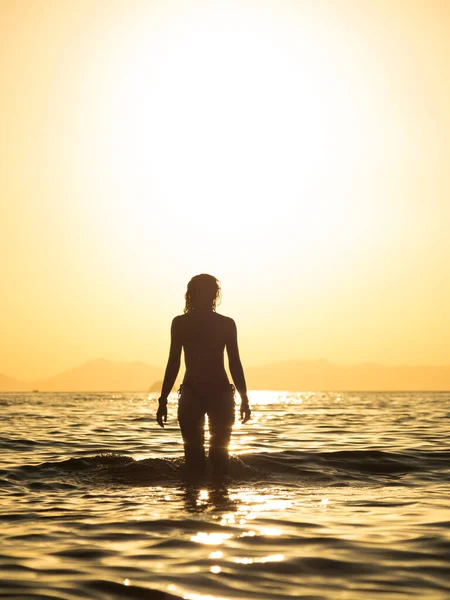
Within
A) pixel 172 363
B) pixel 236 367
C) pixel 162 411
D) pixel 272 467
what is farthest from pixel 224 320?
pixel 272 467

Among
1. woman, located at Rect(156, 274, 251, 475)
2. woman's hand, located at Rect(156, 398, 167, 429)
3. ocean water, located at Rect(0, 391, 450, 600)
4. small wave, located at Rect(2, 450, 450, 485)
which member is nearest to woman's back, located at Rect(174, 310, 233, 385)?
woman, located at Rect(156, 274, 251, 475)

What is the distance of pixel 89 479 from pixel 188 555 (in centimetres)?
527

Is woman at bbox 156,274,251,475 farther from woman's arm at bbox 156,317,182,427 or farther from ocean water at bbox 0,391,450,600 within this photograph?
ocean water at bbox 0,391,450,600

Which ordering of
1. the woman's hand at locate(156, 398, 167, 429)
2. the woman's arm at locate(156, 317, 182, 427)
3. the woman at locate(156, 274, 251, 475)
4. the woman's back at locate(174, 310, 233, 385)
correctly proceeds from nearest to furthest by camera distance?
the woman at locate(156, 274, 251, 475) < the woman's back at locate(174, 310, 233, 385) < the woman's arm at locate(156, 317, 182, 427) < the woman's hand at locate(156, 398, 167, 429)

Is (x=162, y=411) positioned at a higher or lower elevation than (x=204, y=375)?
lower

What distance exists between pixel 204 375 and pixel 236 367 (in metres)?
0.57

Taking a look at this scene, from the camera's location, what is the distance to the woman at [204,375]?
30.8 feet

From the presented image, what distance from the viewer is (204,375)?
373 inches

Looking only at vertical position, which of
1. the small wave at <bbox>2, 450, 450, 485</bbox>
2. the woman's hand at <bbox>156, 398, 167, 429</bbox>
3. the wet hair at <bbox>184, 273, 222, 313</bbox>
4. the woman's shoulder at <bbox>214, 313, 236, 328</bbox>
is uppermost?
the wet hair at <bbox>184, 273, 222, 313</bbox>

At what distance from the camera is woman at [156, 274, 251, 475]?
9383 millimetres

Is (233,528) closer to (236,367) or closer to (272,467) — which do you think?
(236,367)

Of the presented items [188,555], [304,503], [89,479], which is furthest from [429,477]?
A: [188,555]

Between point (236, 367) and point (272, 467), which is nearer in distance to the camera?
point (236, 367)

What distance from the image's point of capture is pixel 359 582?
16.3ft
